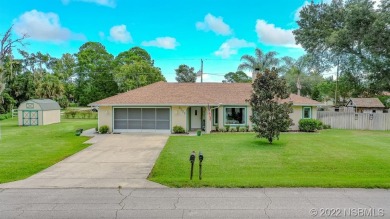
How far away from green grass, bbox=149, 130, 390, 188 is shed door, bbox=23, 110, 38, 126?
65.1ft

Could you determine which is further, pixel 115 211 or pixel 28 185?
pixel 28 185

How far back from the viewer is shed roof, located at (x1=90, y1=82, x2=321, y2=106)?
73.7 ft

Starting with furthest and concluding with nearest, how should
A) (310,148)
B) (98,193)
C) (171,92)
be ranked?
(171,92) < (310,148) < (98,193)

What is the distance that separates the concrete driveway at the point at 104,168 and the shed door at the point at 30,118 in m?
16.6

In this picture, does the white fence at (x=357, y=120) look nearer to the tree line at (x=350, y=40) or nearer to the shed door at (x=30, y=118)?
the tree line at (x=350, y=40)

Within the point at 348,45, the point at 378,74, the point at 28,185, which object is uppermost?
the point at 348,45

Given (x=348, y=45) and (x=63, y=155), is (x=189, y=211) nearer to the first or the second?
(x=63, y=155)

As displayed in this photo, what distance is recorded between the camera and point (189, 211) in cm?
677

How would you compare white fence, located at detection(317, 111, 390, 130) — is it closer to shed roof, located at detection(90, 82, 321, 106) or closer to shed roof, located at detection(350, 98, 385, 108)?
shed roof, located at detection(90, 82, 321, 106)

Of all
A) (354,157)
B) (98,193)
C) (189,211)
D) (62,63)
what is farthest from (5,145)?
(62,63)

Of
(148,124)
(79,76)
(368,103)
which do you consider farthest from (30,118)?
(368,103)

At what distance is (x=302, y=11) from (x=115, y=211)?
94.1 feet

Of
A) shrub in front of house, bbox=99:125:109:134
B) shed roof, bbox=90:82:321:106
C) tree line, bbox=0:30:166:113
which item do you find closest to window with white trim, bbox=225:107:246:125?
shed roof, bbox=90:82:321:106

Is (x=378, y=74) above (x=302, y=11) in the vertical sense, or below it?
below
